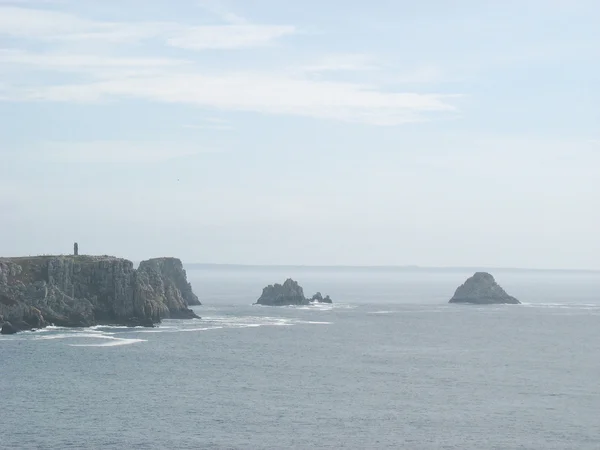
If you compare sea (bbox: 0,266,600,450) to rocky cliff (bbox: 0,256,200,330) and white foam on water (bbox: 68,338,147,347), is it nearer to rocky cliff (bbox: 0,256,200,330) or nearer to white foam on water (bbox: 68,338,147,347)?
white foam on water (bbox: 68,338,147,347)

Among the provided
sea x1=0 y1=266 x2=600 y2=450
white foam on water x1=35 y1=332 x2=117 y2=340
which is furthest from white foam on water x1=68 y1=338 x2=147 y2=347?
white foam on water x1=35 y1=332 x2=117 y2=340

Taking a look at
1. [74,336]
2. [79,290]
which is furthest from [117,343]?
[79,290]

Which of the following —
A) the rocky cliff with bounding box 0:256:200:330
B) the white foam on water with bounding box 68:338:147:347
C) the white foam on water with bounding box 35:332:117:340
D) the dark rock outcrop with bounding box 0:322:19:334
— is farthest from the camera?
the rocky cliff with bounding box 0:256:200:330

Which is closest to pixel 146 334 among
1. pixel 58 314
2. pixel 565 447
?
pixel 58 314

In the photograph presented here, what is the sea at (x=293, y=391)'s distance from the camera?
8412cm

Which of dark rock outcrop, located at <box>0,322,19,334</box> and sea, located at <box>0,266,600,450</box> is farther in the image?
dark rock outcrop, located at <box>0,322,19,334</box>

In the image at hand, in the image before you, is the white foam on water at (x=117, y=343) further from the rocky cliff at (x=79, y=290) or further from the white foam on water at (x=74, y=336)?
the rocky cliff at (x=79, y=290)

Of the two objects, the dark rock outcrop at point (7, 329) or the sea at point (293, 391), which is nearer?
the sea at point (293, 391)

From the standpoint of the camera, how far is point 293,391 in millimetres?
106062

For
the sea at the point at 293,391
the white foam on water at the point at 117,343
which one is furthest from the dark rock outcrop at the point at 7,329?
the white foam on water at the point at 117,343

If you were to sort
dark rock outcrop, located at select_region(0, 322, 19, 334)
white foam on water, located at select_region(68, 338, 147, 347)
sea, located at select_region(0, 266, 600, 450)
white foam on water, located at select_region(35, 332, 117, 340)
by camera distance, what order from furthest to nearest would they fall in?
dark rock outcrop, located at select_region(0, 322, 19, 334) < white foam on water, located at select_region(35, 332, 117, 340) < white foam on water, located at select_region(68, 338, 147, 347) < sea, located at select_region(0, 266, 600, 450)

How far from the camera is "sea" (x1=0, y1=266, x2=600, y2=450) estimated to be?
84125 millimetres

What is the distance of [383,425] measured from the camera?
8931 cm

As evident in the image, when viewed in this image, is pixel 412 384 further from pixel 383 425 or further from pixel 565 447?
pixel 565 447
